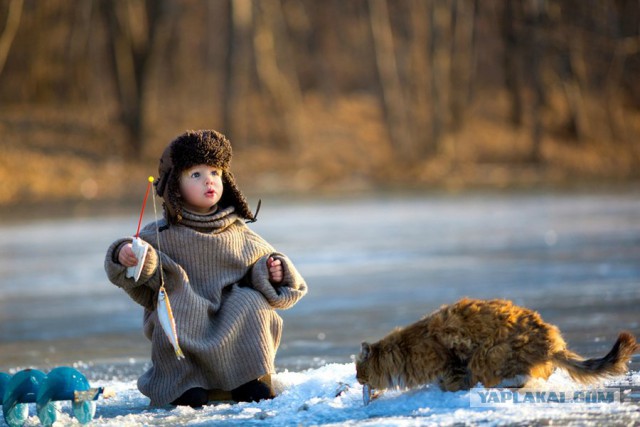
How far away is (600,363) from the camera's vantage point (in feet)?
13.5

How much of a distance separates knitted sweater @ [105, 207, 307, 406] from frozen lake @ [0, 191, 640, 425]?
2.25ft

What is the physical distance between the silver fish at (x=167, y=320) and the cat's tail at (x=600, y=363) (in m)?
1.50

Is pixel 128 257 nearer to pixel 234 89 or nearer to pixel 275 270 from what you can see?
pixel 275 270

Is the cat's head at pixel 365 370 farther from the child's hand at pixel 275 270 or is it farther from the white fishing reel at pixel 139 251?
the white fishing reel at pixel 139 251

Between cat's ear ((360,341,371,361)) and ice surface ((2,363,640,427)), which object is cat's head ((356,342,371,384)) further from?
ice surface ((2,363,640,427))

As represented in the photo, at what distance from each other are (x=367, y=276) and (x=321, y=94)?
31.0m

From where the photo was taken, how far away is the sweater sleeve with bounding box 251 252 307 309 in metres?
4.75

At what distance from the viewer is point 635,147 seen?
33844mm

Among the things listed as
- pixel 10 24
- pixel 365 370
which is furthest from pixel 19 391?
pixel 10 24

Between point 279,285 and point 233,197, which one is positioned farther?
point 233,197

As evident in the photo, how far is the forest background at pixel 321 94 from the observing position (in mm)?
28062

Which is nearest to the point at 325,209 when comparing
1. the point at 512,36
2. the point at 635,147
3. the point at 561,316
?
the point at 561,316

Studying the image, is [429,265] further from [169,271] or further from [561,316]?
[169,271]

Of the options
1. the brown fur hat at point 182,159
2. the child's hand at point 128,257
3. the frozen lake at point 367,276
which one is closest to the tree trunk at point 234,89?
the frozen lake at point 367,276
